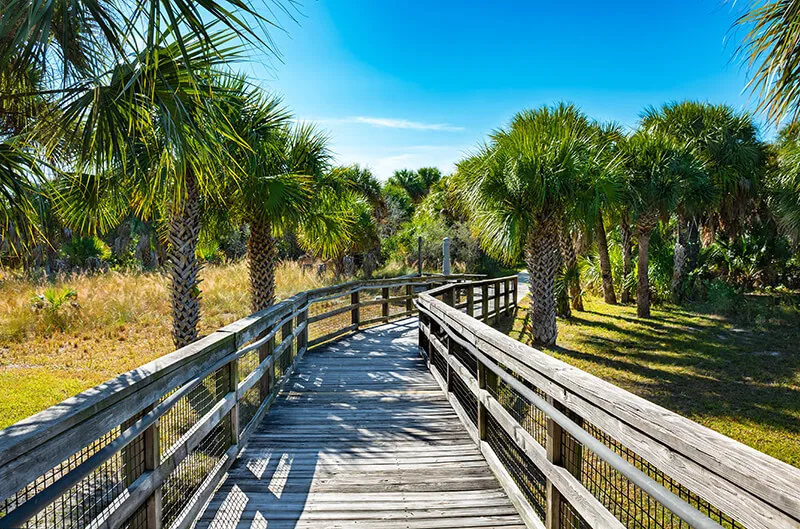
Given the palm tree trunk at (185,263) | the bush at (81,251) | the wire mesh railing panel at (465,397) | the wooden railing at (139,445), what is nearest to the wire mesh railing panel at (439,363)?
the wire mesh railing panel at (465,397)

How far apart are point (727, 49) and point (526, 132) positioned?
17.9 ft

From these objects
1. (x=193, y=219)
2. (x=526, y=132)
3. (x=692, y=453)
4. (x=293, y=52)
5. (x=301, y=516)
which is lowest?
(x=301, y=516)

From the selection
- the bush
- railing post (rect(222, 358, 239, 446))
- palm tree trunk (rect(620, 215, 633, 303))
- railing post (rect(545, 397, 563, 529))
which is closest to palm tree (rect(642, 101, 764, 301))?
palm tree trunk (rect(620, 215, 633, 303))

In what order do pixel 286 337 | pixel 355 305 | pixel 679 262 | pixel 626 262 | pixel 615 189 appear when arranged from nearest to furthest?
pixel 286 337
pixel 615 189
pixel 355 305
pixel 679 262
pixel 626 262

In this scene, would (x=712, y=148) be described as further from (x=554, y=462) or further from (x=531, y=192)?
(x=554, y=462)

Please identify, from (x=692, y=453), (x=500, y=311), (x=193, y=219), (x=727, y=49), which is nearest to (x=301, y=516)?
(x=692, y=453)

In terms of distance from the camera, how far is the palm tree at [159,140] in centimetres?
387

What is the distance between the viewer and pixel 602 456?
2160 mm

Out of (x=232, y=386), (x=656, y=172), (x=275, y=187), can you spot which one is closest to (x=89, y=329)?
(x=275, y=187)

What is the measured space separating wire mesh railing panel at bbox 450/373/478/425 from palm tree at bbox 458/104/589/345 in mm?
4996

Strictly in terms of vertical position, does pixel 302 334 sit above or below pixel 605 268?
below

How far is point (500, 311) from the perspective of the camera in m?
14.1

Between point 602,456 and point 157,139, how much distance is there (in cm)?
468

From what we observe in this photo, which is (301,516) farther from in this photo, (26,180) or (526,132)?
(526,132)
